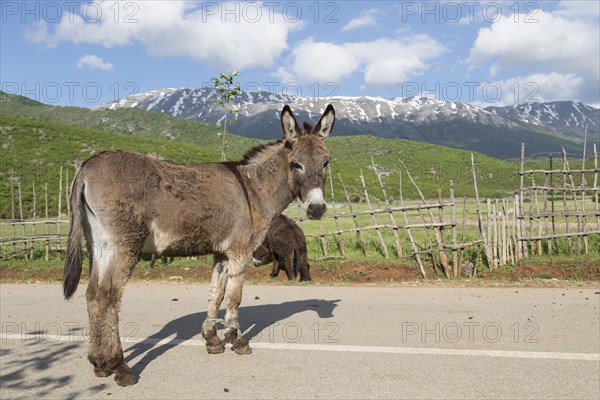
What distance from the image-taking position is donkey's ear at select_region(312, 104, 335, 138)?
5902mm

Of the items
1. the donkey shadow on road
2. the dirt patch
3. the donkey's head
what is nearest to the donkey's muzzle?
the donkey's head

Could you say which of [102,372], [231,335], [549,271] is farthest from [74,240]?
[549,271]

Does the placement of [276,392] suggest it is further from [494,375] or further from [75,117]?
[75,117]

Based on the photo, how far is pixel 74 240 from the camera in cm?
482

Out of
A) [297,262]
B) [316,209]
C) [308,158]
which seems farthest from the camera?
[297,262]

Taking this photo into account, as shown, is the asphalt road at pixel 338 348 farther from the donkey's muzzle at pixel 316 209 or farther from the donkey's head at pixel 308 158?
the donkey's head at pixel 308 158

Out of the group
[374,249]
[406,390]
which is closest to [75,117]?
[374,249]

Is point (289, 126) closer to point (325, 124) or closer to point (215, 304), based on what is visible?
point (325, 124)

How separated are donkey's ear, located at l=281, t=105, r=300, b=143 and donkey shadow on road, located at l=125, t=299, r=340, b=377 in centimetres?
275

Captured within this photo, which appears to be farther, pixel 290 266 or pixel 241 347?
pixel 290 266

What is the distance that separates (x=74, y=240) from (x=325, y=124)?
325cm

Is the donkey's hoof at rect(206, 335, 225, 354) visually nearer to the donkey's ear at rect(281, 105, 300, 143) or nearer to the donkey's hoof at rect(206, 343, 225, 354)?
the donkey's hoof at rect(206, 343, 225, 354)

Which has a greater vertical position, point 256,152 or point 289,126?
point 289,126

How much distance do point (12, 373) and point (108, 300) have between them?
1.55 meters
